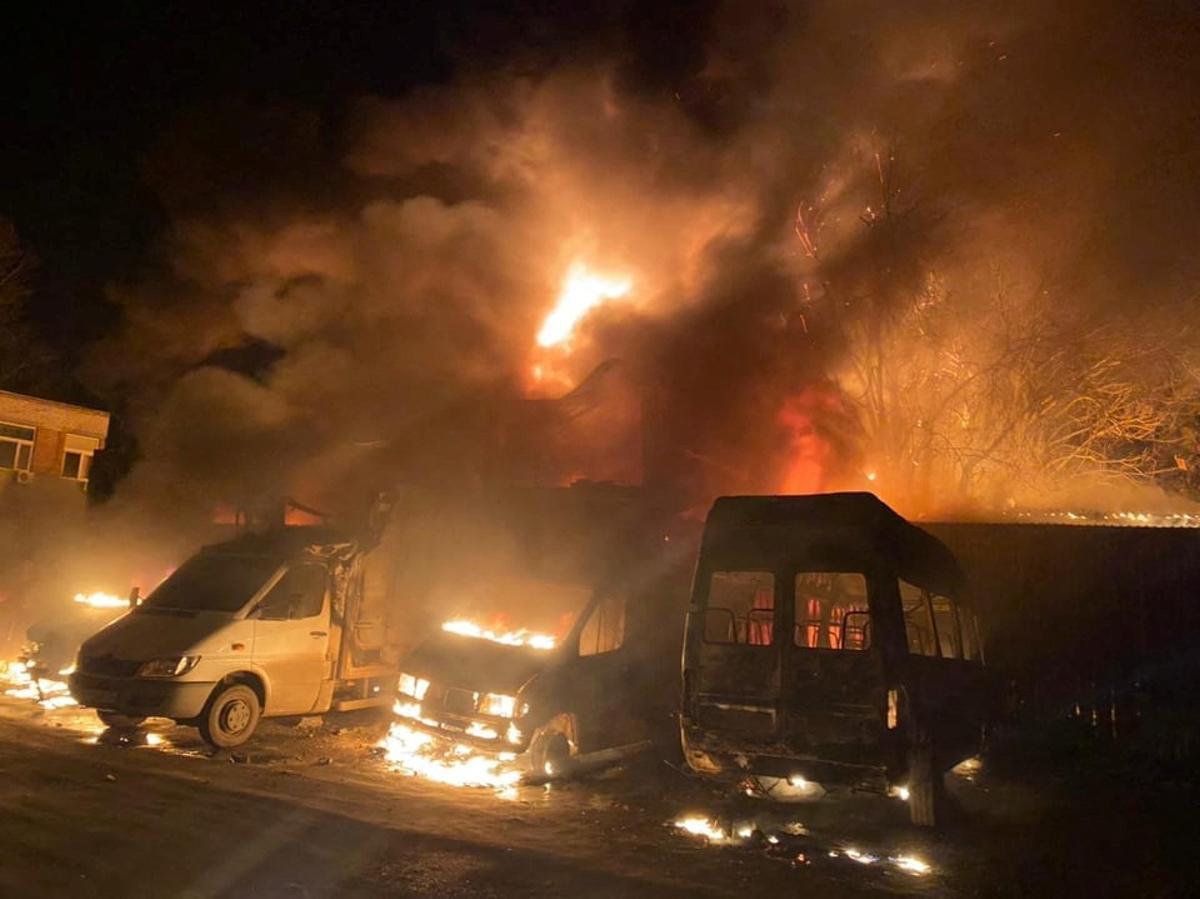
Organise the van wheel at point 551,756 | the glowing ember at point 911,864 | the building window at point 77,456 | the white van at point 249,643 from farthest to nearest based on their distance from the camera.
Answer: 1. the building window at point 77,456
2. the white van at point 249,643
3. the van wheel at point 551,756
4. the glowing ember at point 911,864

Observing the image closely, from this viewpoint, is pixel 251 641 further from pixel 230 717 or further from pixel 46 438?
pixel 46 438

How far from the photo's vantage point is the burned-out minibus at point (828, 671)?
244 inches

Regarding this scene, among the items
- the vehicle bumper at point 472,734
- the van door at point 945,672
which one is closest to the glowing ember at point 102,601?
the vehicle bumper at point 472,734

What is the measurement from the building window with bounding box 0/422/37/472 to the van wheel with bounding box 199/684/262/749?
18929mm

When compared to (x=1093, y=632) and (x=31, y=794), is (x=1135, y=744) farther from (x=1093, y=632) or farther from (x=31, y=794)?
(x=31, y=794)

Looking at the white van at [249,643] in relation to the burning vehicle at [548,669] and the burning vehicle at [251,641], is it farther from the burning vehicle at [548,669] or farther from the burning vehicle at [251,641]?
the burning vehicle at [548,669]

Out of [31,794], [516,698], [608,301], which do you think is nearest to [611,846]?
[516,698]

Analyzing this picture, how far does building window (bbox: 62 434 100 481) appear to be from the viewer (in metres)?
24.0

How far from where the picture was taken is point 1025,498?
19.4m

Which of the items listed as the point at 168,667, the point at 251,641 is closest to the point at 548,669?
the point at 251,641

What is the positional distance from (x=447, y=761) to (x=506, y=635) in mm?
1348

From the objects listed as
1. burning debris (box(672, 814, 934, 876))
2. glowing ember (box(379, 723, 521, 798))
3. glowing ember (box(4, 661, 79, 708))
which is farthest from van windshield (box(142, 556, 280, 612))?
burning debris (box(672, 814, 934, 876))

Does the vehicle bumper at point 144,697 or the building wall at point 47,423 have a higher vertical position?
the building wall at point 47,423

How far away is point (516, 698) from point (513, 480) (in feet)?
46.8
